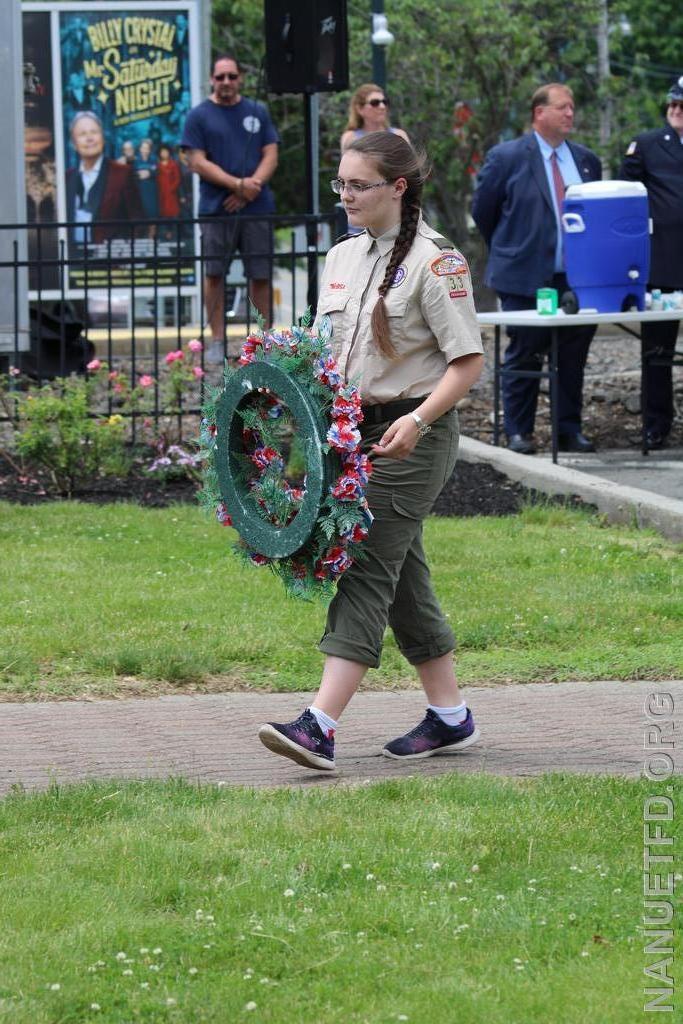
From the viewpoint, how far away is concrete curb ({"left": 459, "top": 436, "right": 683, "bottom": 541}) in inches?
348

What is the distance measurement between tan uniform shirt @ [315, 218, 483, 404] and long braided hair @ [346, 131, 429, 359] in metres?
0.02

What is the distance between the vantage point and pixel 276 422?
5.22 meters

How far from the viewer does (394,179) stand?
204 inches

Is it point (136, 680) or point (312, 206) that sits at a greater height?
point (312, 206)

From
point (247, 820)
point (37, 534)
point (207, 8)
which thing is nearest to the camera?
point (247, 820)

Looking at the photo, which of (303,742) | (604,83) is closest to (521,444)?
(303,742)

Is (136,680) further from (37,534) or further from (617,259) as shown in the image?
(617,259)

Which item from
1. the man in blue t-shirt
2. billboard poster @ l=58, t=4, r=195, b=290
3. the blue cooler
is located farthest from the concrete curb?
billboard poster @ l=58, t=4, r=195, b=290

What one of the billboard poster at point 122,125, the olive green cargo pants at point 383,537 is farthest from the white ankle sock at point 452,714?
the billboard poster at point 122,125

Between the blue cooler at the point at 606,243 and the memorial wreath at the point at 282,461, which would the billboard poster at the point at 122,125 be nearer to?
the blue cooler at the point at 606,243

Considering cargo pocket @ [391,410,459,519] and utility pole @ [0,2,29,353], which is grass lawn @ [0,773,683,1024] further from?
utility pole @ [0,2,29,353]

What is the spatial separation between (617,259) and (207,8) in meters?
8.73

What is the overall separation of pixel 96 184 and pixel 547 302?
358 inches

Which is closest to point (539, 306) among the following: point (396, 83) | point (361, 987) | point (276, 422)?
point (276, 422)
